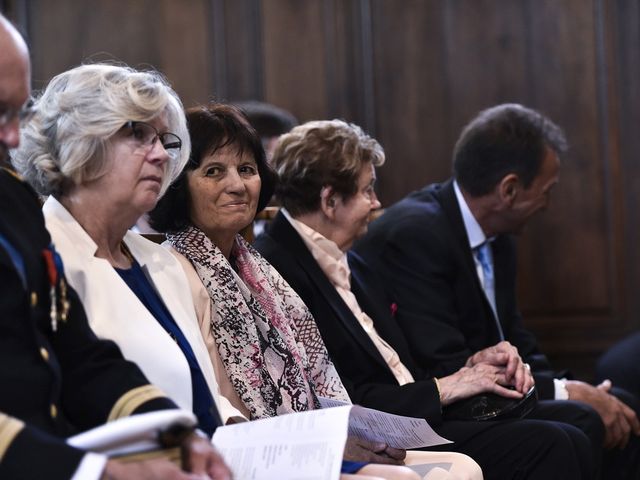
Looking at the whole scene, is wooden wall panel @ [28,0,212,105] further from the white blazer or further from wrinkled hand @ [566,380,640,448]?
the white blazer

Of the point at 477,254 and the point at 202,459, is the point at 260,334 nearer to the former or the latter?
the point at 202,459

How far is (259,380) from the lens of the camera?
2375mm

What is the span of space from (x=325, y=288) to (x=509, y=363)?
590 mm

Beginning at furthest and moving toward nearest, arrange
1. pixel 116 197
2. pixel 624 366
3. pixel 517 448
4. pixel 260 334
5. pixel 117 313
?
pixel 624 366 → pixel 517 448 → pixel 260 334 → pixel 116 197 → pixel 117 313

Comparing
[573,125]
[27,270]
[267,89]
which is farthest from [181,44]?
[27,270]

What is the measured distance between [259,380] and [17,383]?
2.80 feet

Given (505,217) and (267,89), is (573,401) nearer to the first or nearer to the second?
(505,217)

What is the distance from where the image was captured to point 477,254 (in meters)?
3.74

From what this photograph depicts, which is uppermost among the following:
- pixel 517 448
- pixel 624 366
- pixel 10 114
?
pixel 10 114

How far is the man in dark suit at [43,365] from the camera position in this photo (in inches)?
57.9

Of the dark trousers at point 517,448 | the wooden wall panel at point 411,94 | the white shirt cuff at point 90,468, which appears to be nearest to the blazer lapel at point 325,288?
the dark trousers at point 517,448

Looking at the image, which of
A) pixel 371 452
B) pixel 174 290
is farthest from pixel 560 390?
pixel 174 290

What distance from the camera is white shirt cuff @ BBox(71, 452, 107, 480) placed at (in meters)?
1.46

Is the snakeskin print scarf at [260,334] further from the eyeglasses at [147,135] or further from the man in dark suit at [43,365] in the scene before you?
the man in dark suit at [43,365]
